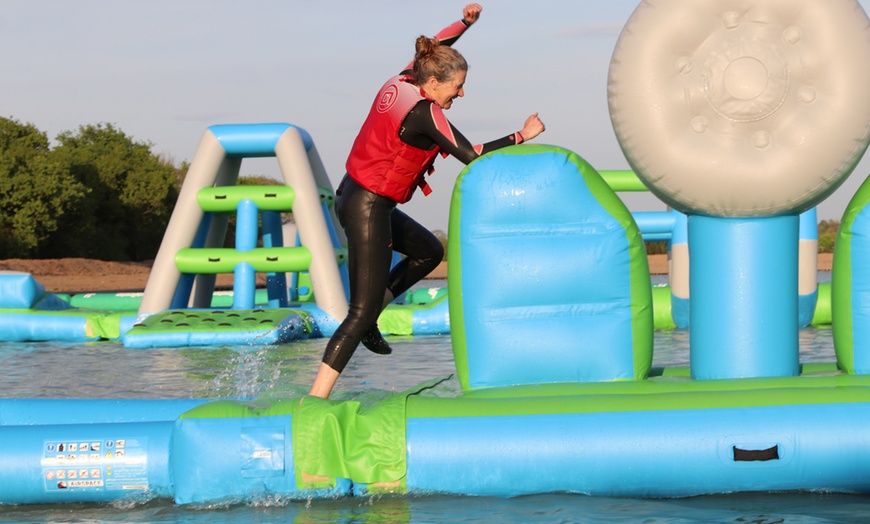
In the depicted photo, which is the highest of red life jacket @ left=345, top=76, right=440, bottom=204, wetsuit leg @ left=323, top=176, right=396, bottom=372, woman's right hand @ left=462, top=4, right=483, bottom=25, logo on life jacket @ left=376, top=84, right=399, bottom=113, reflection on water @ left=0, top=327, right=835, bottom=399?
woman's right hand @ left=462, top=4, right=483, bottom=25

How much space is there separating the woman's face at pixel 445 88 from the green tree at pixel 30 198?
23.9 m

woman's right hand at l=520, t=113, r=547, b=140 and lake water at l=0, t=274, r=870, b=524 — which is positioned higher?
woman's right hand at l=520, t=113, r=547, b=140

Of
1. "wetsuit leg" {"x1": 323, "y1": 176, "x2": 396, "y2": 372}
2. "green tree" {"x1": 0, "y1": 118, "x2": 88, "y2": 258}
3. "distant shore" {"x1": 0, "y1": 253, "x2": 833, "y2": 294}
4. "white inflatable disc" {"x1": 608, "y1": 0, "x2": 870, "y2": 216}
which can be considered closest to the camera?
"white inflatable disc" {"x1": 608, "y1": 0, "x2": 870, "y2": 216}

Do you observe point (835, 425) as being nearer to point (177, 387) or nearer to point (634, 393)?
point (634, 393)

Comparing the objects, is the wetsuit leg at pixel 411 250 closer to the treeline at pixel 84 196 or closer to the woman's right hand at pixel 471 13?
the woman's right hand at pixel 471 13

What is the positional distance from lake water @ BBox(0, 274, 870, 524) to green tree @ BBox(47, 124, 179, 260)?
19.1 metres

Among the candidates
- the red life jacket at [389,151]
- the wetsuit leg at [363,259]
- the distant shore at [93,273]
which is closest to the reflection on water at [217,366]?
the wetsuit leg at [363,259]

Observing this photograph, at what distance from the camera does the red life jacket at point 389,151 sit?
135 inches

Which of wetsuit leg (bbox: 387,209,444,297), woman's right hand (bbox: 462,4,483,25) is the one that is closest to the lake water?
wetsuit leg (bbox: 387,209,444,297)

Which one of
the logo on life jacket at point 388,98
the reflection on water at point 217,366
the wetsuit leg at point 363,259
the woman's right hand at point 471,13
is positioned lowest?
the reflection on water at point 217,366

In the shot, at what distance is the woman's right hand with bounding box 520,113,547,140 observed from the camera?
3.41 m

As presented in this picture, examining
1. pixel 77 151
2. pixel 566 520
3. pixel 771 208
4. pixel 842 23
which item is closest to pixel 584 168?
pixel 771 208

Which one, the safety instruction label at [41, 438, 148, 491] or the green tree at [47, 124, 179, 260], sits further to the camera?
the green tree at [47, 124, 179, 260]

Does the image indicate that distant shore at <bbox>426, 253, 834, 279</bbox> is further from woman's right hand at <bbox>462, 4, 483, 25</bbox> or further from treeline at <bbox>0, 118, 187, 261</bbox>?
woman's right hand at <bbox>462, 4, 483, 25</bbox>
